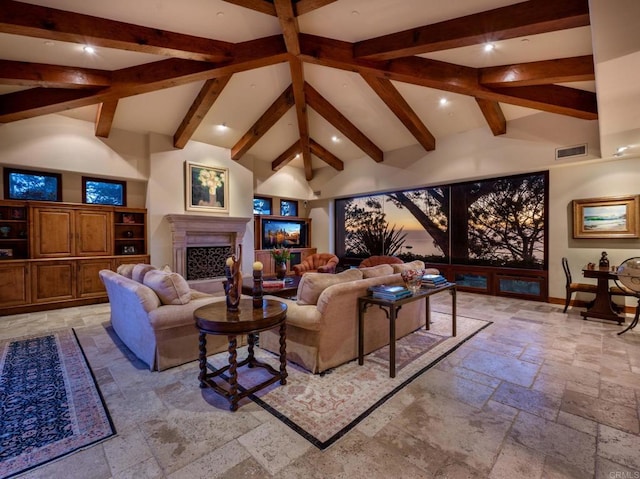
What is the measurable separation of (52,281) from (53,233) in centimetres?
89

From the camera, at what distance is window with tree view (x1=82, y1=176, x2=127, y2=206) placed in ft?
20.4

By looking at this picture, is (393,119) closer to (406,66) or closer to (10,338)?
(406,66)

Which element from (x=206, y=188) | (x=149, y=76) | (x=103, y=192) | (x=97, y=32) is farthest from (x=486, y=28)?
(x=103, y=192)

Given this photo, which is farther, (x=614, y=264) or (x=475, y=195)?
(x=475, y=195)

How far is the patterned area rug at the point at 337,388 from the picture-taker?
2.11 metres

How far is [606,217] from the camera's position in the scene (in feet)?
17.3

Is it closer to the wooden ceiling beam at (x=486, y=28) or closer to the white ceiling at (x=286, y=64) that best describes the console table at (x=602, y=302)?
the white ceiling at (x=286, y=64)

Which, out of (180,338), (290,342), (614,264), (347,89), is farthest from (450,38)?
(614,264)

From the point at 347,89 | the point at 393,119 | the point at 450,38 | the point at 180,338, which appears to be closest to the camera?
the point at 180,338

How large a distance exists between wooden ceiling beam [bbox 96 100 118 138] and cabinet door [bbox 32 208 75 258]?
167cm

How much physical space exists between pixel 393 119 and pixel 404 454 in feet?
21.4

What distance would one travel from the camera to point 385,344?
3520 mm

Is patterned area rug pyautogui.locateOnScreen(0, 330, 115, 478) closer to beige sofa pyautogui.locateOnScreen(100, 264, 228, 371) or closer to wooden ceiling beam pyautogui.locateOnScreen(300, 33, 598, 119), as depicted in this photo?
beige sofa pyautogui.locateOnScreen(100, 264, 228, 371)

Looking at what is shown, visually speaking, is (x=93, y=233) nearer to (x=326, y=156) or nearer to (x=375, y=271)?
(x=375, y=271)
